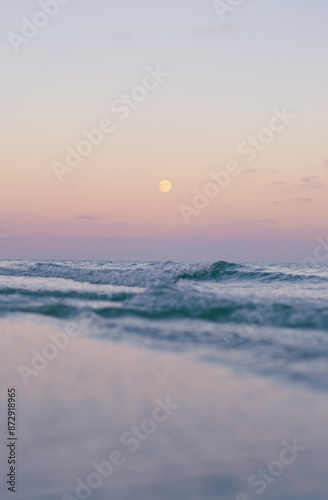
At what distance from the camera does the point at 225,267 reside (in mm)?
32219

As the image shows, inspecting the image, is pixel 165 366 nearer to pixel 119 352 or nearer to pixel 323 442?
pixel 119 352

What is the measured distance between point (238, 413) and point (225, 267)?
2754cm

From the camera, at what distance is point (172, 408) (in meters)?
5.09

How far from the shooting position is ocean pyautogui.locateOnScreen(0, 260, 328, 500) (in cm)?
355

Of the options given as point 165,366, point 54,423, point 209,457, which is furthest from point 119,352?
point 209,457
